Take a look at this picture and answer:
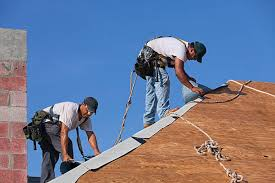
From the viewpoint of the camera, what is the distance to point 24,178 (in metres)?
6.50

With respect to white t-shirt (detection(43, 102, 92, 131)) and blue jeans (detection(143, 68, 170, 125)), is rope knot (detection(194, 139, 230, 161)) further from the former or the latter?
white t-shirt (detection(43, 102, 92, 131))

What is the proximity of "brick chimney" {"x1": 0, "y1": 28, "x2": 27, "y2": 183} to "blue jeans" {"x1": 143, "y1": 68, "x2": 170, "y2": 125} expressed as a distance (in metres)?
1.36

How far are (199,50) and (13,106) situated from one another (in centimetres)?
212

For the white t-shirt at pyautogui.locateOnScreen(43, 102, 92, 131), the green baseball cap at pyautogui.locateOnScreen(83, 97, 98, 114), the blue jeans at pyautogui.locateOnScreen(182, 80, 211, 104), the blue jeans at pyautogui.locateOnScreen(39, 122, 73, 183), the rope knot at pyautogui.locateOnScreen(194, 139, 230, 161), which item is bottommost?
the blue jeans at pyautogui.locateOnScreen(39, 122, 73, 183)

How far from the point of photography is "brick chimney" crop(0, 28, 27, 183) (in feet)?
21.5

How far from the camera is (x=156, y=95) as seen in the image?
665cm

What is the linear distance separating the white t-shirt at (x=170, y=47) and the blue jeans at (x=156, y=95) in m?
0.22

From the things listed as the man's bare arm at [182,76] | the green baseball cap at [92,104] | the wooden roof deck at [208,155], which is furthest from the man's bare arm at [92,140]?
the wooden roof deck at [208,155]

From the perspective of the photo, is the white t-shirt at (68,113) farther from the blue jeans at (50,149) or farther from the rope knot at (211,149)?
the rope knot at (211,149)

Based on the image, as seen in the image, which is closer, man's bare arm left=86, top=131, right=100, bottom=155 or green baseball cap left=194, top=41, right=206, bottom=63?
green baseball cap left=194, top=41, right=206, bottom=63

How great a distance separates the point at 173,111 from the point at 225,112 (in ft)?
1.58

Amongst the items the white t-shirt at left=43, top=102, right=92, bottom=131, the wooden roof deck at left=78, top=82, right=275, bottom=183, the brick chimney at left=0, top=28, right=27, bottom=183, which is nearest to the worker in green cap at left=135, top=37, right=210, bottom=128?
the wooden roof deck at left=78, top=82, right=275, bottom=183

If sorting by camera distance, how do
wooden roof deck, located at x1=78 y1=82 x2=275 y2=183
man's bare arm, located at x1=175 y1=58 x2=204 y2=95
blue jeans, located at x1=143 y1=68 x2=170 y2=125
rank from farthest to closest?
blue jeans, located at x1=143 y1=68 x2=170 y2=125 → man's bare arm, located at x1=175 y1=58 x2=204 y2=95 → wooden roof deck, located at x1=78 y1=82 x2=275 y2=183

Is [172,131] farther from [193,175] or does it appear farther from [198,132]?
[193,175]
